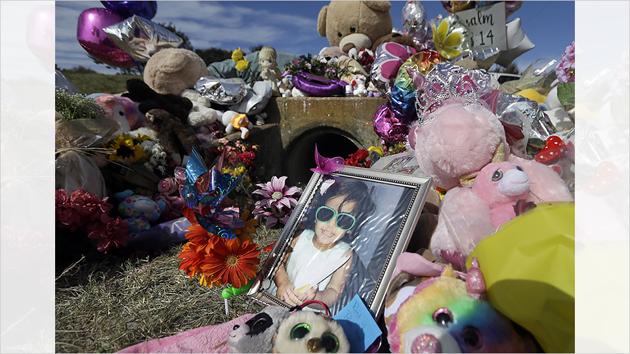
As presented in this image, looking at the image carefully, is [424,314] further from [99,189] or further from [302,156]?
[302,156]

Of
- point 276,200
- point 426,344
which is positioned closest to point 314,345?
point 426,344

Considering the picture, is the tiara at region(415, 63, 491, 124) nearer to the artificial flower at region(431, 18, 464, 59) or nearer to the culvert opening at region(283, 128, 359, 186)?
the culvert opening at region(283, 128, 359, 186)

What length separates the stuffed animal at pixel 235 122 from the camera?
3.78 metres

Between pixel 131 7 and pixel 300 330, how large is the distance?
3.84 m

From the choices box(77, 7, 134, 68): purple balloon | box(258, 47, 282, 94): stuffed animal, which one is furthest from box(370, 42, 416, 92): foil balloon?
box(77, 7, 134, 68): purple balloon

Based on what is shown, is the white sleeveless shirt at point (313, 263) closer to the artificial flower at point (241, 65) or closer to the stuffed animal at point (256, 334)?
the stuffed animal at point (256, 334)

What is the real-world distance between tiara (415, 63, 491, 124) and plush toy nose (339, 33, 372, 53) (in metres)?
2.95

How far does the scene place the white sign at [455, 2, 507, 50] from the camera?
4.70 m

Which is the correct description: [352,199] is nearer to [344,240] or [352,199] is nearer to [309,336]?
[344,240]

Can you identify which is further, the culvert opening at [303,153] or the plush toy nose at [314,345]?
the culvert opening at [303,153]

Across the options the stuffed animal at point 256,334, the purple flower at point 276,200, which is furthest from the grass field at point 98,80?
the stuffed animal at point 256,334

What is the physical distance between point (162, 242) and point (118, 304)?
793 mm

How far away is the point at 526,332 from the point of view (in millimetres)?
1225

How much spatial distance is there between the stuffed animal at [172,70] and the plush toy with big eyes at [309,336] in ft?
9.81
